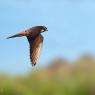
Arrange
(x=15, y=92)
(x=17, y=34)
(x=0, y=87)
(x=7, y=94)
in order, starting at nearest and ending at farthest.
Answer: (x=17, y=34) < (x=0, y=87) < (x=7, y=94) < (x=15, y=92)

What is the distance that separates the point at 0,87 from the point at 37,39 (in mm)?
1212

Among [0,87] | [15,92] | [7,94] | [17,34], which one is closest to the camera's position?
[17,34]

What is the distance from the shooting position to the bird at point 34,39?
891 centimetres

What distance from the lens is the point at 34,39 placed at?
30.5 feet

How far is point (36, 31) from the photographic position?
29.9 feet

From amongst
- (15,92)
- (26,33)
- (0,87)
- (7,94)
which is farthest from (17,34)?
(15,92)

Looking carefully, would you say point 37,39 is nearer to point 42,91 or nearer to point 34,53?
point 34,53

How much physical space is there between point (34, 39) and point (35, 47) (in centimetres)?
11

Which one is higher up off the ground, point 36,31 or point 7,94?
point 36,31

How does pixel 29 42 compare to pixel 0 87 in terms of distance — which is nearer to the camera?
pixel 29 42

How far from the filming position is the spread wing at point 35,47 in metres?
8.94

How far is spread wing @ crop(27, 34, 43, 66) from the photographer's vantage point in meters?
8.94

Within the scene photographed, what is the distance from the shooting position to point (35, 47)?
9234mm

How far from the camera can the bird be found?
351 inches
